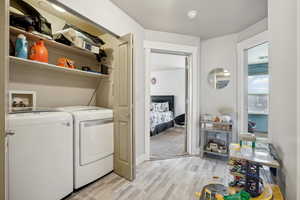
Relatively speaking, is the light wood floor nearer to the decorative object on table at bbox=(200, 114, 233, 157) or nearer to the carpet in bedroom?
the decorative object on table at bbox=(200, 114, 233, 157)

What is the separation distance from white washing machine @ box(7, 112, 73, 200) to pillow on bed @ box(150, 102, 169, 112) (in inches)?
172

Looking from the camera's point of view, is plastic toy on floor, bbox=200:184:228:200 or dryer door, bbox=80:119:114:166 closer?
plastic toy on floor, bbox=200:184:228:200

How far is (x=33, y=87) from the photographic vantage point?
1.83 metres

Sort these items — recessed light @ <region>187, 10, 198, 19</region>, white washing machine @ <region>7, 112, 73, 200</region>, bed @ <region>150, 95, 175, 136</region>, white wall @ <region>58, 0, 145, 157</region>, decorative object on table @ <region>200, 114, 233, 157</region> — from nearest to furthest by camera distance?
white washing machine @ <region>7, 112, 73, 200</region> < white wall @ <region>58, 0, 145, 157</region> < recessed light @ <region>187, 10, 198, 19</region> < decorative object on table @ <region>200, 114, 233, 157</region> < bed @ <region>150, 95, 175, 136</region>

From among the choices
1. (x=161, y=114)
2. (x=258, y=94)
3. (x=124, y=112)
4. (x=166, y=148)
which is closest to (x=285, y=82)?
(x=124, y=112)

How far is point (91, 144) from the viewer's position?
1.87 meters

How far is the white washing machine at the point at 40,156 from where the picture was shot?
121 centimetres

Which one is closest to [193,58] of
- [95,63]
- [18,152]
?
[95,63]

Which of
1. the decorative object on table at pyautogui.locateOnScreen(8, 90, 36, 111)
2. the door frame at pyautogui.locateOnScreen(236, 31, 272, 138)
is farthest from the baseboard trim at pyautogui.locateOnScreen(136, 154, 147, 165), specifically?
the door frame at pyautogui.locateOnScreen(236, 31, 272, 138)

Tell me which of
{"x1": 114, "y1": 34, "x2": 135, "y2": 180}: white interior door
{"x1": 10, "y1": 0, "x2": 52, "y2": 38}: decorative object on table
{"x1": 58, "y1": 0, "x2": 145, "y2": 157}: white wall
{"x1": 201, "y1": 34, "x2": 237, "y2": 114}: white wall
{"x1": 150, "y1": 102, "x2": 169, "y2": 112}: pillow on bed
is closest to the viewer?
{"x1": 10, "y1": 0, "x2": 52, "y2": 38}: decorative object on table

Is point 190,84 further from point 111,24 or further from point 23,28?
point 23,28

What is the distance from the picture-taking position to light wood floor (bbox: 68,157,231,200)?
5.62ft

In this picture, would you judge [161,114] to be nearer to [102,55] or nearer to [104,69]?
[104,69]

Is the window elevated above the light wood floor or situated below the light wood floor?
above
